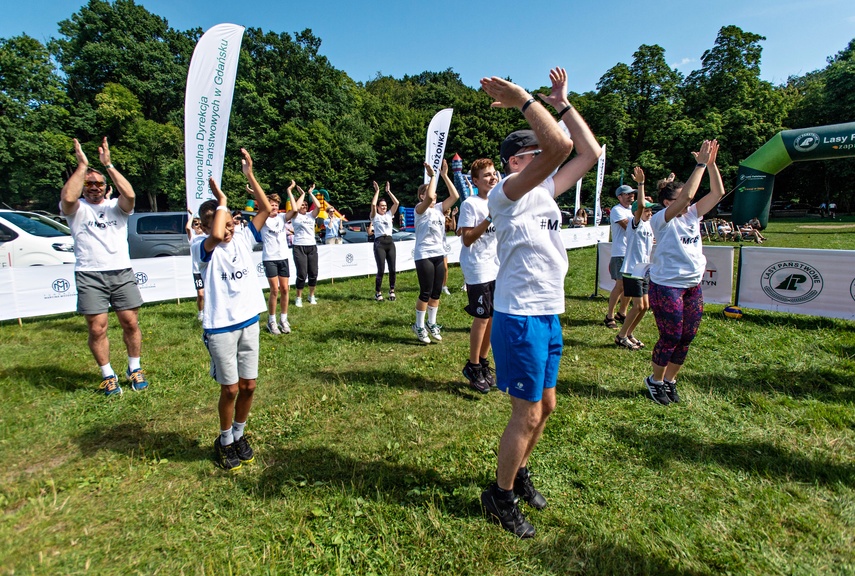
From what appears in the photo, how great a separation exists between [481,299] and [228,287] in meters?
2.38

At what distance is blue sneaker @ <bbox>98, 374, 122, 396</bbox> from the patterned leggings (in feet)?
17.7

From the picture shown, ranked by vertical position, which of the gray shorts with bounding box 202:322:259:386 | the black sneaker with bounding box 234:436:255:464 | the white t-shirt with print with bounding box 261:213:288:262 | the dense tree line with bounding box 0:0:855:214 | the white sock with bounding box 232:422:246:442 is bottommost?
the black sneaker with bounding box 234:436:255:464

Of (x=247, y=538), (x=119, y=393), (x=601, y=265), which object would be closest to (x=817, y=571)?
(x=247, y=538)

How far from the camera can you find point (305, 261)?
26.6 feet

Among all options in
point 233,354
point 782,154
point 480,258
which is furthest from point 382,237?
point 782,154

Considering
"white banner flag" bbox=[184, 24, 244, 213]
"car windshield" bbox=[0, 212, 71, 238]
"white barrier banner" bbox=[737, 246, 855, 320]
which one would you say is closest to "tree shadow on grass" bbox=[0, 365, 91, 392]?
"white banner flag" bbox=[184, 24, 244, 213]

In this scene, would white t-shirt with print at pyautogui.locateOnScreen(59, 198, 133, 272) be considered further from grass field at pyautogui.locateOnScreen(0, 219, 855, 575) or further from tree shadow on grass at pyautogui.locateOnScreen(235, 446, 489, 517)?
tree shadow on grass at pyautogui.locateOnScreen(235, 446, 489, 517)

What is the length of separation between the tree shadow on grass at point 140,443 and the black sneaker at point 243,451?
0.29m

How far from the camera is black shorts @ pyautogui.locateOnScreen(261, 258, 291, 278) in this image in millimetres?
6594

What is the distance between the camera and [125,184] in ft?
13.5

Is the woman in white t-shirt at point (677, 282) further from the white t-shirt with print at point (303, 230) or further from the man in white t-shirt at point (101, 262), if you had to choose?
the white t-shirt with print at point (303, 230)

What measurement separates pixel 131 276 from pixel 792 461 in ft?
20.0

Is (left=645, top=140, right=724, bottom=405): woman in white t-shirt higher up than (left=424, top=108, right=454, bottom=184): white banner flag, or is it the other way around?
(left=424, top=108, right=454, bottom=184): white banner flag

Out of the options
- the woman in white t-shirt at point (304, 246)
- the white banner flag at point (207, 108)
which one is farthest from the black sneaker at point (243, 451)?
the woman in white t-shirt at point (304, 246)
